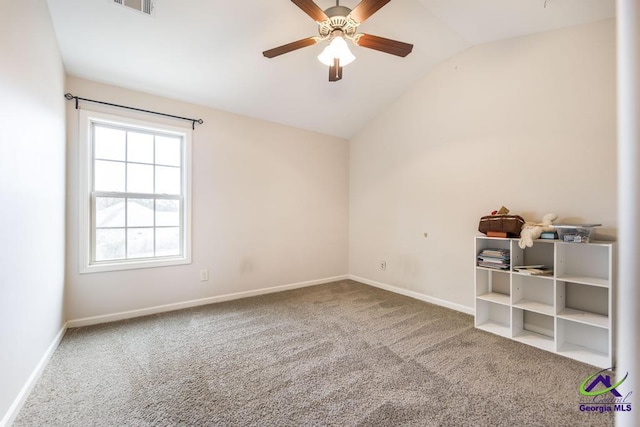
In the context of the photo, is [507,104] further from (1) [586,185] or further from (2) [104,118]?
(2) [104,118]

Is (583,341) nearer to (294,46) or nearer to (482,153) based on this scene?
(482,153)

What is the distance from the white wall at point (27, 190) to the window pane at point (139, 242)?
26.1 inches

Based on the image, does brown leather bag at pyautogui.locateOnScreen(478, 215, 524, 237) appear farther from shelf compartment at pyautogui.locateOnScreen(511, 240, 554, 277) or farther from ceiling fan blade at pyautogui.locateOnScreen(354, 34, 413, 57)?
ceiling fan blade at pyautogui.locateOnScreen(354, 34, 413, 57)

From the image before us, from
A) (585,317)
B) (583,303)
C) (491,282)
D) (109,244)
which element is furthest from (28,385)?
(583,303)

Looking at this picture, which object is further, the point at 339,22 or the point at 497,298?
the point at 497,298

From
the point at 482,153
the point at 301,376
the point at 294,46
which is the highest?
the point at 294,46

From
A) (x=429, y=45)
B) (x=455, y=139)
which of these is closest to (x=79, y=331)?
(x=455, y=139)

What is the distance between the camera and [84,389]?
174cm

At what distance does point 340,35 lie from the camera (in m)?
2.05

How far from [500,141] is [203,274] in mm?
3642

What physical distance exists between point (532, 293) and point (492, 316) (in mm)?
446

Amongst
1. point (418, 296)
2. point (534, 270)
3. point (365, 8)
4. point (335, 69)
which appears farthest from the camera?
point (418, 296)

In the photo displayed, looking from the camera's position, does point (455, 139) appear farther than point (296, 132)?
No

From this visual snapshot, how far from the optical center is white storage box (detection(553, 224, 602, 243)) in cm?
207
